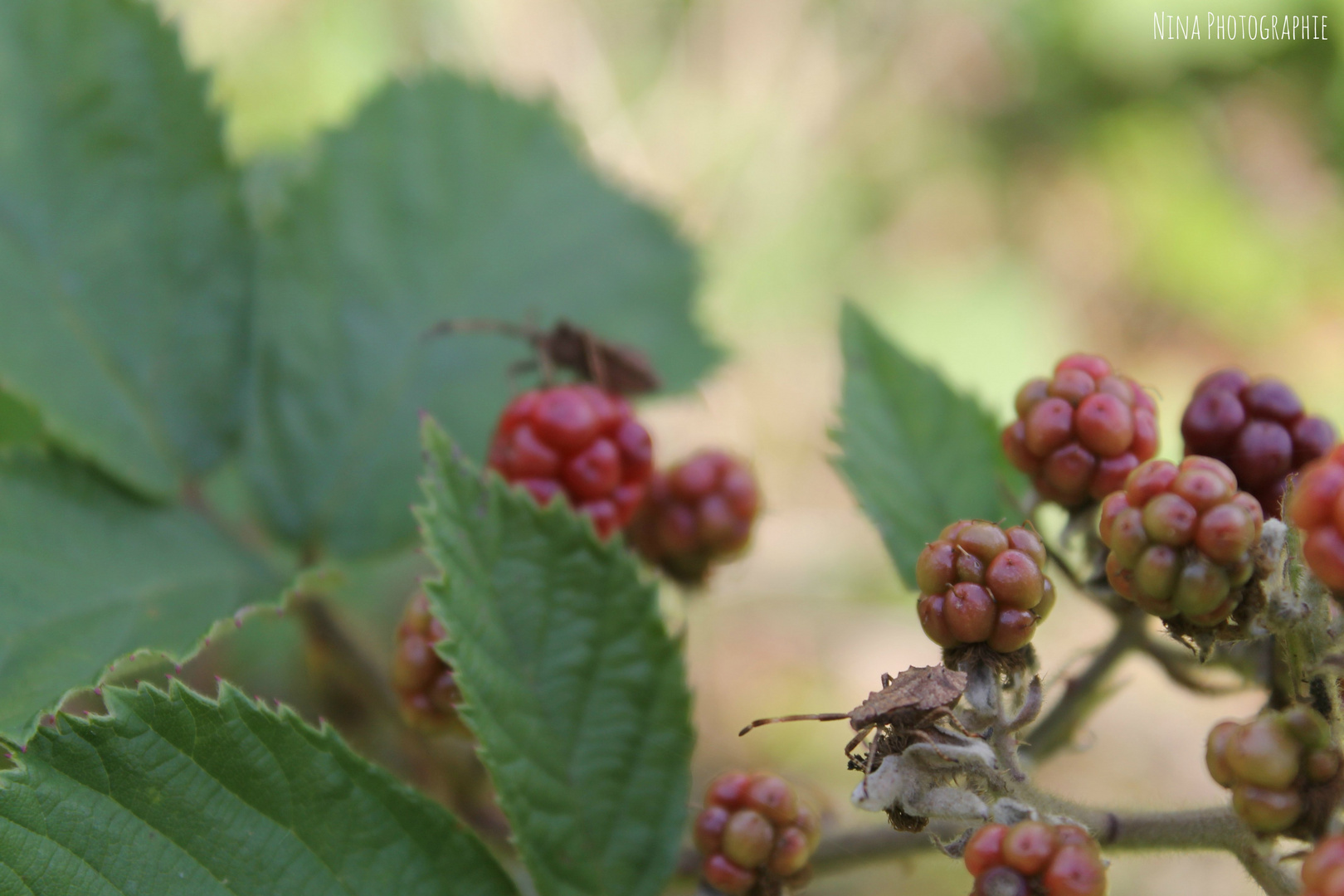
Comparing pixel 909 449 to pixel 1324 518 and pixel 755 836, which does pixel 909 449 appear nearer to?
pixel 755 836

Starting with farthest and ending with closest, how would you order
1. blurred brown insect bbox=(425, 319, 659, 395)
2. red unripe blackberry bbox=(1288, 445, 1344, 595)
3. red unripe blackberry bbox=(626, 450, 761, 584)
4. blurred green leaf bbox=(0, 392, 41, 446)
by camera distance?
red unripe blackberry bbox=(626, 450, 761, 584)
blurred brown insect bbox=(425, 319, 659, 395)
blurred green leaf bbox=(0, 392, 41, 446)
red unripe blackberry bbox=(1288, 445, 1344, 595)

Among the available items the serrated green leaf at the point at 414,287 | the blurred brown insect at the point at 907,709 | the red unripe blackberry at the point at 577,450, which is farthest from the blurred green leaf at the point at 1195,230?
the blurred brown insect at the point at 907,709

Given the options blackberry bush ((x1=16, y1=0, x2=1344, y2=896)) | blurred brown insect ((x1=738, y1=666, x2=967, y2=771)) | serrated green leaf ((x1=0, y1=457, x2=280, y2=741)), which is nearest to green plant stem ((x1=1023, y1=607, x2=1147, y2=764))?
blackberry bush ((x1=16, y1=0, x2=1344, y2=896))

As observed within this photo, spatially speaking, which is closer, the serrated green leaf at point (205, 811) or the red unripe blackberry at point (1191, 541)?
the red unripe blackberry at point (1191, 541)

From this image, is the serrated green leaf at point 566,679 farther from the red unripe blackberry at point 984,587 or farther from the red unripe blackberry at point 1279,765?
the red unripe blackberry at point 1279,765

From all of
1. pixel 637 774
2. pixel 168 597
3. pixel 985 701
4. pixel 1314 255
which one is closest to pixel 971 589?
pixel 985 701

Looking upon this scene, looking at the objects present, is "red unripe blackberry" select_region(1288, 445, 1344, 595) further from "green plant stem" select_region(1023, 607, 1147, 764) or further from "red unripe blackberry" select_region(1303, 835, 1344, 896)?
"green plant stem" select_region(1023, 607, 1147, 764)

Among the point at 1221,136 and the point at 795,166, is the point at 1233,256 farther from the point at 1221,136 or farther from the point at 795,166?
the point at 795,166

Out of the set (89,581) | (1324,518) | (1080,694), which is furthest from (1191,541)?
(89,581)
